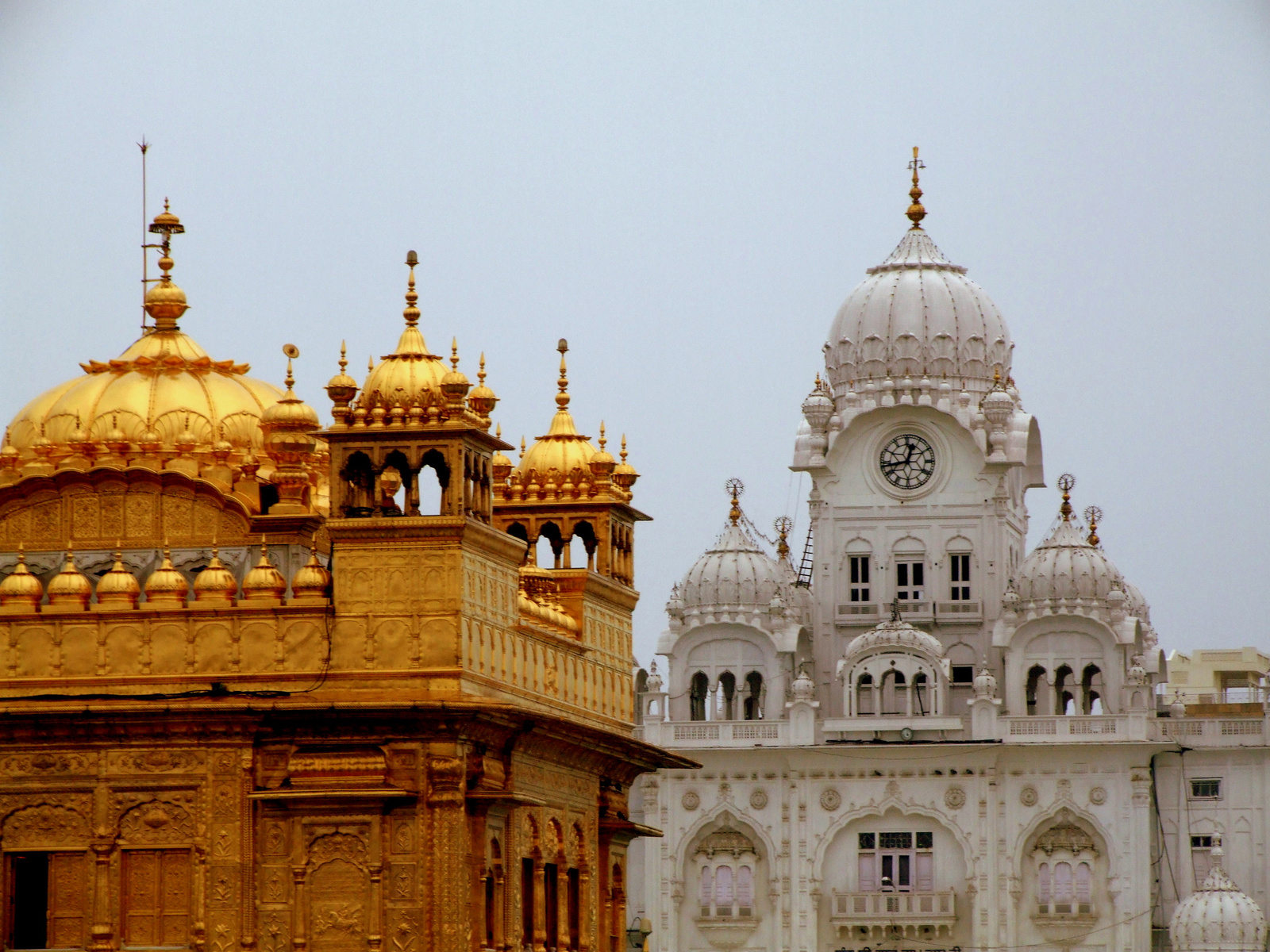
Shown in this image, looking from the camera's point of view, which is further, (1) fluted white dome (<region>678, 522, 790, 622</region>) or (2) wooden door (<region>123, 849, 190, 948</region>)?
(1) fluted white dome (<region>678, 522, 790, 622</region>)

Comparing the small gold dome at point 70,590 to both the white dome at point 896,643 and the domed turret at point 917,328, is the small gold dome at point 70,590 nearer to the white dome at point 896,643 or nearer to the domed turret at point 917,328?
the white dome at point 896,643

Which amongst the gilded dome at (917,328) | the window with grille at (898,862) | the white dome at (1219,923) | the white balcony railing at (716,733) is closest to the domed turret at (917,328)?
the gilded dome at (917,328)

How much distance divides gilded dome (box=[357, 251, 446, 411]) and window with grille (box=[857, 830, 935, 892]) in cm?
4087

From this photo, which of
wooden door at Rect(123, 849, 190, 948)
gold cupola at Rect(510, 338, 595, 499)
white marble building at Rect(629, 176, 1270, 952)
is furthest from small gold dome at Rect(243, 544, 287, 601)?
white marble building at Rect(629, 176, 1270, 952)

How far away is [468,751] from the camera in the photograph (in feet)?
135

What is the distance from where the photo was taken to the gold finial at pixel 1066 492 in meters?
83.4

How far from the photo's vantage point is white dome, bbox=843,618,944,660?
8175 centimetres

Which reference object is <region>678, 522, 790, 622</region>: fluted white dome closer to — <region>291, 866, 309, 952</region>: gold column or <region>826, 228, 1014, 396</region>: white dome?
<region>826, 228, 1014, 396</region>: white dome

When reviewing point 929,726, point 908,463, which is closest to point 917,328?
point 908,463

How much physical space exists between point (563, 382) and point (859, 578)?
36.2 m

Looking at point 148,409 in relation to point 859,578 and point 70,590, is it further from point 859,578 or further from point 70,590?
point 859,578

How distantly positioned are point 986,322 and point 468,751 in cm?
4888

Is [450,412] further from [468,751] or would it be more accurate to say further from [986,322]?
[986,322]

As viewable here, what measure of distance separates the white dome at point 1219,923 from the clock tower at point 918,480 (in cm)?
953
